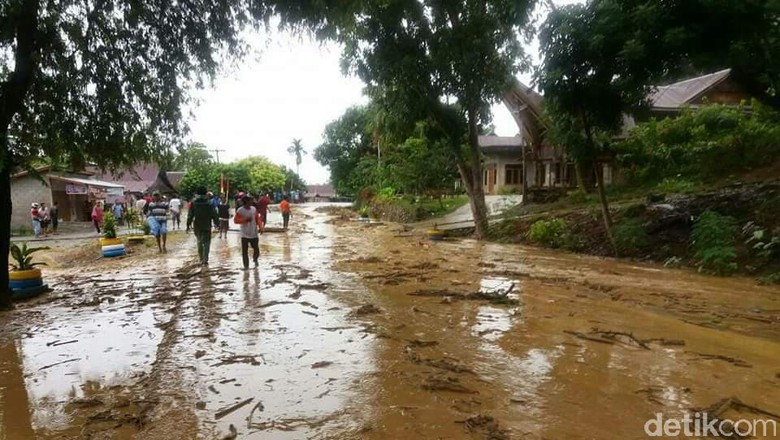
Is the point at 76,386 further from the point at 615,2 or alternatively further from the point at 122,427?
the point at 615,2

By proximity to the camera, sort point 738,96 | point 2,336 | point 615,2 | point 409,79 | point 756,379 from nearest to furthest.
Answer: point 756,379 < point 2,336 < point 615,2 < point 409,79 < point 738,96

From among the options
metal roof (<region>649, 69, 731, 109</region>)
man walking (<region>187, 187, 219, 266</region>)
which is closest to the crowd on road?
man walking (<region>187, 187, 219, 266</region>)

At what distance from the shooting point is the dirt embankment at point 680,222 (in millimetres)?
11063

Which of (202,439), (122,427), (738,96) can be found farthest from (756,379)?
(738,96)

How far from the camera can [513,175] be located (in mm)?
36250

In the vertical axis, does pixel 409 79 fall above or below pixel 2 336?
above

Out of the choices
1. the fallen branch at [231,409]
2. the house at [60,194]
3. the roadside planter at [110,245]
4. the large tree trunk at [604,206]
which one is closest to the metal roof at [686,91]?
the large tree trunk at [604,206]

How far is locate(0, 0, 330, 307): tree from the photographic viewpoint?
767cm

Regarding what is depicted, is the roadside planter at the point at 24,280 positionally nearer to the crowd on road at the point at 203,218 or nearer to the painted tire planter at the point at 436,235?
the crowd on road at the point at 203,218

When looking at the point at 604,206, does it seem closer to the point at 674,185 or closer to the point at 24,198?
the point at 674,185

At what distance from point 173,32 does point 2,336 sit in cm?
545

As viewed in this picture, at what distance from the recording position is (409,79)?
58.6ft

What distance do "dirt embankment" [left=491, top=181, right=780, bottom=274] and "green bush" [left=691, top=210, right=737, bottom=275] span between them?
0.19 metres

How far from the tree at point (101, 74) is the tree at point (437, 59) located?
8.59 m
